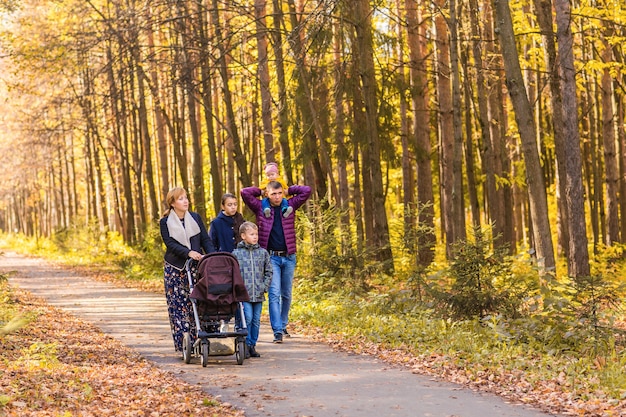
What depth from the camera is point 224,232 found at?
1093cm

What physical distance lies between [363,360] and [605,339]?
268 cm

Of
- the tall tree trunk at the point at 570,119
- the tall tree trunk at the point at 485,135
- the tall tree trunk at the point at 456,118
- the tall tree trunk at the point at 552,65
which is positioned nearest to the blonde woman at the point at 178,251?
the tall tree trunk at the point at 456,118

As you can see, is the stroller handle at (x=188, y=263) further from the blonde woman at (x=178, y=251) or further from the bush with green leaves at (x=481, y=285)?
the bush with green leaves at (x=481, y=285)

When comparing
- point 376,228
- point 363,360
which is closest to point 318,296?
point 376,228

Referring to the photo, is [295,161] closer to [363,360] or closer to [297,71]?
[297,71]

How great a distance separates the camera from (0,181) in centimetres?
6681

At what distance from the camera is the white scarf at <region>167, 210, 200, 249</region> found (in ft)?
34.0

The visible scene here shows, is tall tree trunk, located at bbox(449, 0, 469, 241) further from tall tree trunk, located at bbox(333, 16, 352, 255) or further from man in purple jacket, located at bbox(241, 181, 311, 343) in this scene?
man in purple jacket, located at bbox(241, 181, 311, 343)

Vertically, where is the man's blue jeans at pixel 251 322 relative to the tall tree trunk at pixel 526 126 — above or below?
below

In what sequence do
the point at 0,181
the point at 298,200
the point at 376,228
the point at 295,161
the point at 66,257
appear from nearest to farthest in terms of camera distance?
1. the point at 298,200
2. the point at 376,228
3. the point at 295,161
4. the point at 66,257
5. the point at 0,181

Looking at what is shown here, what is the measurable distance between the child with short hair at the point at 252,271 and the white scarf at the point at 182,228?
576 mm

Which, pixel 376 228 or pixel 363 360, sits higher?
pixel 376 228

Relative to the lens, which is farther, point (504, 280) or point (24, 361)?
point (504, 280)

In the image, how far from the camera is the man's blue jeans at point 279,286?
11.2 m
